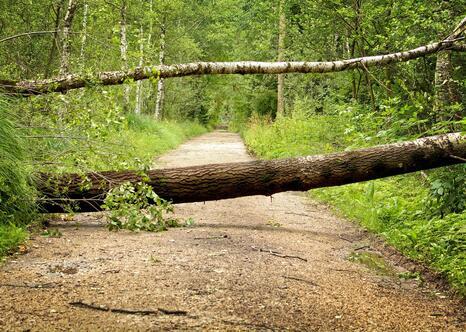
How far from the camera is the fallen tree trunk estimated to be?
6148 millimetres

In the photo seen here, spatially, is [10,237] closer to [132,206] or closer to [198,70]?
[132,206]

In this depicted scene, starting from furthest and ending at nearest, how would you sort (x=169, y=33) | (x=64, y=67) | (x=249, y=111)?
(x=249, y=111), (x=169, y=33), (x=64, y=67)

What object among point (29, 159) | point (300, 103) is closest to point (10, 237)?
point (29, 159)

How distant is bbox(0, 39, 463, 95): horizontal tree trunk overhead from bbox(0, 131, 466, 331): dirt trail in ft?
6.15

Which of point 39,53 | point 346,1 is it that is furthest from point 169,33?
point 346,1

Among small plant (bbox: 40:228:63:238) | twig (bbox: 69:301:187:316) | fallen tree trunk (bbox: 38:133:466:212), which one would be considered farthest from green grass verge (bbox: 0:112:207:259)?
twig (bbox: 69:301:187:316)

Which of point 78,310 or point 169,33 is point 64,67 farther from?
point 169,33

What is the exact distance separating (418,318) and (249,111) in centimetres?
2706

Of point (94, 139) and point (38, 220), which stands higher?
point (94, 139)

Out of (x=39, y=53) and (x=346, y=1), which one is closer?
(x=346, y=1)

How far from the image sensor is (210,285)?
A: 13.0ft

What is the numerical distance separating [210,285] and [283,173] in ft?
9.07

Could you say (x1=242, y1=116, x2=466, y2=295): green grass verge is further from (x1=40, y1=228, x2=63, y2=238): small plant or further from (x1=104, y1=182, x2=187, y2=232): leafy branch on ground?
(x1=40, y1=228, x2=63, y2=238): small plant

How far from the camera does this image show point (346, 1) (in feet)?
42.7
